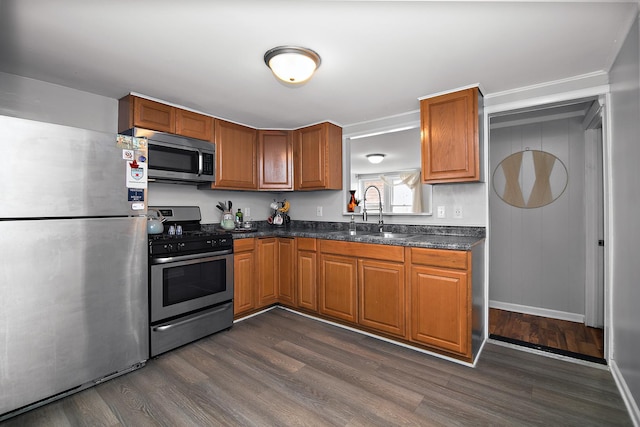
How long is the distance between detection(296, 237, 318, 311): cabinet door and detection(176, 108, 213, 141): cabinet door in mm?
1478

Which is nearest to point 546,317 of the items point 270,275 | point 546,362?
point 546,362

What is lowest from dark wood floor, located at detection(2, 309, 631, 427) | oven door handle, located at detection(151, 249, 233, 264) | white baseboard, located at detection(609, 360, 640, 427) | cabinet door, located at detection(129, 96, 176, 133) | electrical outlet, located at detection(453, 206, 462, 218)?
dark wood floor, located at detection(2, 309, 631, 427)

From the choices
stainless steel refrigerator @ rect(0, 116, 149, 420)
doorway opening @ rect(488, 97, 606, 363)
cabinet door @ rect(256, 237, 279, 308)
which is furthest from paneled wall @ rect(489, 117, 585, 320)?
stainless steel refrigerator @ rect(0, 116, 149, 420)

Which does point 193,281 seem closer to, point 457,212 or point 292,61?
point 292,61

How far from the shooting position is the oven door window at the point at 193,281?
2463 millimetres

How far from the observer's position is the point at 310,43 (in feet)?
6.11

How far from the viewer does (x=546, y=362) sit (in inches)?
89.9

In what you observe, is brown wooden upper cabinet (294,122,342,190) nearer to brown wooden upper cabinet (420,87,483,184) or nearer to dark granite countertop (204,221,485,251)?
dark granite countertop (204,221,485,251)

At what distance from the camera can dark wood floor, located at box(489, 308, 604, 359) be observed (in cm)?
253

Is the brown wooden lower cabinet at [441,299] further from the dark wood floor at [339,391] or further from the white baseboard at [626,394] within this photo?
the white baseboard at [626,394]

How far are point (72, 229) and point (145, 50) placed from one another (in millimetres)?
1221

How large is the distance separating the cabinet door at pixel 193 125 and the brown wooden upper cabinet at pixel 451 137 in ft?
7.00

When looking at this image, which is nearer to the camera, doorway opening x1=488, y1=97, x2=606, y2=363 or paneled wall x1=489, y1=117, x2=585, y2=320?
doorway opening x1=488, y1=97, x2=606, y2=363

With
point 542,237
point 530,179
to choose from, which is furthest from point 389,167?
point 542,237
